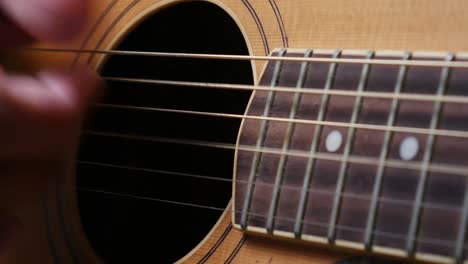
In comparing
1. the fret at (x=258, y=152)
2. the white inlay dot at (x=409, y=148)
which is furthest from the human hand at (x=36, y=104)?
the white inlay dot at (x=409, y=148)

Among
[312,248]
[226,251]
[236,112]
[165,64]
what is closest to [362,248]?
[312,248]

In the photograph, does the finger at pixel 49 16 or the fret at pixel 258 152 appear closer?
the finger at pixel 49 16

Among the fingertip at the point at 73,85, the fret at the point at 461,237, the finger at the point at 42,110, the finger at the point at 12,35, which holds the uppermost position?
the finger at the point at 12,35

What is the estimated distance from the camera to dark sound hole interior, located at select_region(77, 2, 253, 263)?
2.61 feet

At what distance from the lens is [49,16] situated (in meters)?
0.53

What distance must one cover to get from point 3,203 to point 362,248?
353 mm

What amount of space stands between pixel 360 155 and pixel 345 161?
15mm

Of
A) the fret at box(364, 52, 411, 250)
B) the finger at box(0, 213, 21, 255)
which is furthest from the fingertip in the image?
the fret at box(364, 52, 411, 250)

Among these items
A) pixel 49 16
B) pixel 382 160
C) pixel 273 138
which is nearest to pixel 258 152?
pixel 273 138

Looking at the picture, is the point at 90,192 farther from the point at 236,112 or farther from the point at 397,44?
the point at 397,44

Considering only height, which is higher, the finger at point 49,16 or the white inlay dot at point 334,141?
the finger at point 49,16

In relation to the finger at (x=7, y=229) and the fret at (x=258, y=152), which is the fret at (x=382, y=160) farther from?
the finger at (x=7, y=229)

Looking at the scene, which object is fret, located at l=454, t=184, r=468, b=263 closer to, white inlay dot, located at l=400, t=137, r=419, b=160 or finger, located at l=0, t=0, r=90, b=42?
white inlay dot, located at l=400, t=137, r=419, b=160

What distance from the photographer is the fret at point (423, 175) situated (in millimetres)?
516
